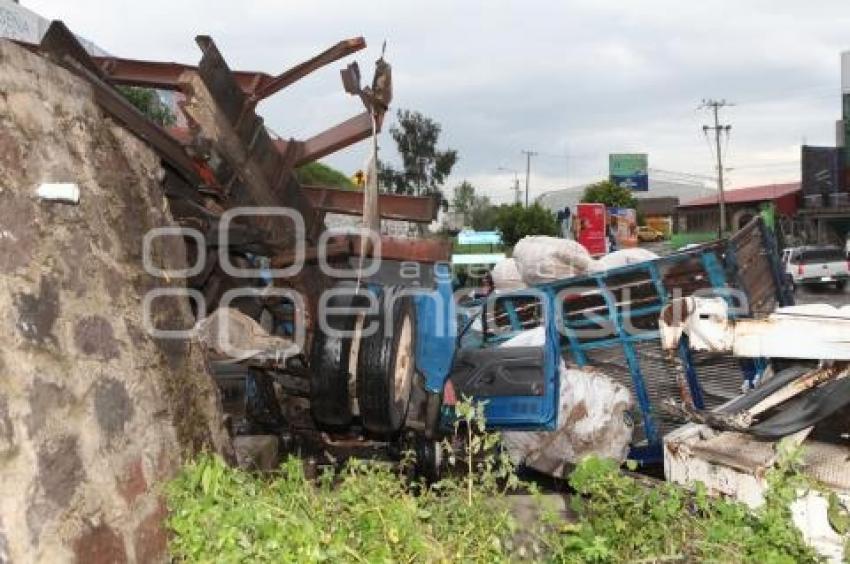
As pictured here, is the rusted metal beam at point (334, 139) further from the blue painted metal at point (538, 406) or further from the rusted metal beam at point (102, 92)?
the blue painted metal at point (538, 406)

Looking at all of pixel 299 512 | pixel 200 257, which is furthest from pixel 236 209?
pixel 299 512

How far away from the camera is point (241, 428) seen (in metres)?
5.71

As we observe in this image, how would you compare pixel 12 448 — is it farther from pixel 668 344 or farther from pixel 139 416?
pixel 668 344

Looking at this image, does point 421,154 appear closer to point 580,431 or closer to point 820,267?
point 820,267

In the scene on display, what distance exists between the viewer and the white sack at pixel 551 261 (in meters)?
8.80

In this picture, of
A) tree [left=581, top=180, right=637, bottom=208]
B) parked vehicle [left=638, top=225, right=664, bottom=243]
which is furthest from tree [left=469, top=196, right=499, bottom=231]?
parked vehicle [left=638, top=225, right=664, bottom=243]

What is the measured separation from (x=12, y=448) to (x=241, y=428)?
3.34 metres

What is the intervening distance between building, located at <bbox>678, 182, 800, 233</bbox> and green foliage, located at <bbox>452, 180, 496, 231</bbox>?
1723 cm

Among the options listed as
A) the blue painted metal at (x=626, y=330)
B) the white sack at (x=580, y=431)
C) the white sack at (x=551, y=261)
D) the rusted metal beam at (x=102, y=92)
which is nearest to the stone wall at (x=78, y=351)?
the rusted metal beam at (x=102, y=92)

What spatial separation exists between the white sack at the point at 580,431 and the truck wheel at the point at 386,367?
1.71 metres

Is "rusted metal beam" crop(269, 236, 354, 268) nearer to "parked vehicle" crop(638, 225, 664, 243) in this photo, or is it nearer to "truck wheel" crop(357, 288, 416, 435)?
"truck wheel" crop(357, 288, 416, 435)

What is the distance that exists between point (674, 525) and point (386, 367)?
6.53 ft

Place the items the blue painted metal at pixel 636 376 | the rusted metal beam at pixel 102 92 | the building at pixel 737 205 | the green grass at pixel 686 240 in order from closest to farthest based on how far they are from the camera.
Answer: the rusted metal beam at pixel 102 92 < the blue painted metal at pixel 636 376 < the green grass at pixel 686 240 < the building at pixel 737 205

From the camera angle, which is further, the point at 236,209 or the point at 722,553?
the point at 236,209
